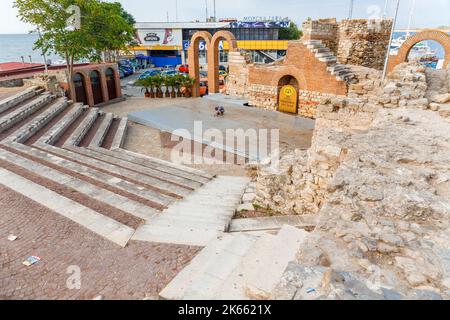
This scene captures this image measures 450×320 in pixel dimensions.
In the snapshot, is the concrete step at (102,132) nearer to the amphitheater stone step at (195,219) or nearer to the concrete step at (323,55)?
the amphitheater stone step at (195,219)

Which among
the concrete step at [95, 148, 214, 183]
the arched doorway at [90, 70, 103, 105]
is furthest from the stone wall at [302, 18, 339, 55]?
the arched doorway at [90, 70, 103, 105]

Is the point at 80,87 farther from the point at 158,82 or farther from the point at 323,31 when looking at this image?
the point at 323,31

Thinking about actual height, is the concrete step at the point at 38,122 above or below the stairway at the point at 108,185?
above

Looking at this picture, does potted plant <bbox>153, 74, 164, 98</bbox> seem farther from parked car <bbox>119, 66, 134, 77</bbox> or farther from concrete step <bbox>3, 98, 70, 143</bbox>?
parked car <bbox>119, 66, 134, 77</bbox>

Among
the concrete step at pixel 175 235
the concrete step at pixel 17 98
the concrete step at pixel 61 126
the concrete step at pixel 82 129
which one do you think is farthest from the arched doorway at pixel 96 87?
the concrete step at pixel 175 235

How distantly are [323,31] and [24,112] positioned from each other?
52.2 ft

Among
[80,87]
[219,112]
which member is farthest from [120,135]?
[80,87]

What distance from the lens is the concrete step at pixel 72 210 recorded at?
5.01m

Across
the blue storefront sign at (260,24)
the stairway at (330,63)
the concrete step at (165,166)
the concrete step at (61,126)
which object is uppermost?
the blue storefront sign at (260,24)

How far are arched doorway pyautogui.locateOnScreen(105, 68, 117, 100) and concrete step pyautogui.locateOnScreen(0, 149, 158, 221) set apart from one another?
13713 mm

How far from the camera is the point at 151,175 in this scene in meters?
8.32

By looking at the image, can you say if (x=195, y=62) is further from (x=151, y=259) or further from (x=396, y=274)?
(x=396, y=274)

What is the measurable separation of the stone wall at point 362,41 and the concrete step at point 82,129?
14613 millimetres

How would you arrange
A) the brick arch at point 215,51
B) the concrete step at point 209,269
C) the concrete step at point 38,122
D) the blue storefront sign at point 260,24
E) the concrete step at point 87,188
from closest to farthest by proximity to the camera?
the concrete step at point 209,269 → the concrete step at point 87,188 → the concrete step at point 38,122 → the brick arch at point 215,51 → the blue storefront sign at point 260,24
